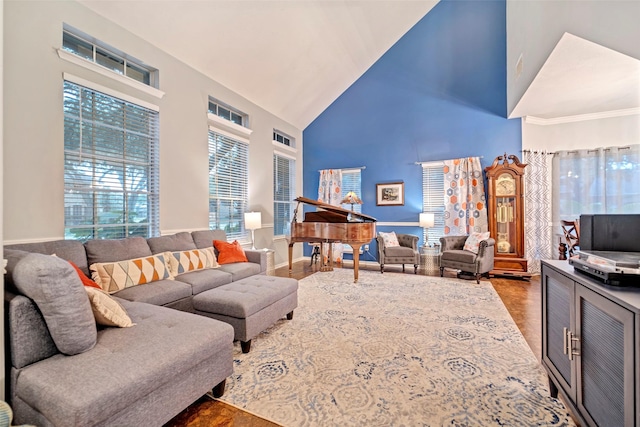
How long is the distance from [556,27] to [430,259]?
3.73m

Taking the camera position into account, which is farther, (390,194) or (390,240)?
(390,194)

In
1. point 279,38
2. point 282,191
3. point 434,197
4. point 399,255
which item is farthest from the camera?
point 282,191

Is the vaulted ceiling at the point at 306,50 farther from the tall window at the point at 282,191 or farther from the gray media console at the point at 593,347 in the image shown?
the gray media console at the point at 593,347

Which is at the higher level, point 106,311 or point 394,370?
point 106,311

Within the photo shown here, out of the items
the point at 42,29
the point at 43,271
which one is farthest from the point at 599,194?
the point at 42,29

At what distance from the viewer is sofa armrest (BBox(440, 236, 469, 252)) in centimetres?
496

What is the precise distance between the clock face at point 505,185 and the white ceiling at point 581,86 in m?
1.12

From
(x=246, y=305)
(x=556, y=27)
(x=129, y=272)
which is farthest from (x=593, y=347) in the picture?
(x=129, y=272)

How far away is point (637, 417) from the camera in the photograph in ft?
3.14

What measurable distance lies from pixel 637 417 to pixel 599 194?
5.07 metres

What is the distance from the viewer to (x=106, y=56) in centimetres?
307

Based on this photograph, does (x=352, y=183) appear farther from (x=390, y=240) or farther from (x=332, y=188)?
(x=390, y=240)

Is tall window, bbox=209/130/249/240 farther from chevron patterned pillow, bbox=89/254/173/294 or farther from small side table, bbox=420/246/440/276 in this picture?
small side table, bbox=420/246/440/276

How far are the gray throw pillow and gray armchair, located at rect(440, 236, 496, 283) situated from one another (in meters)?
4.76
